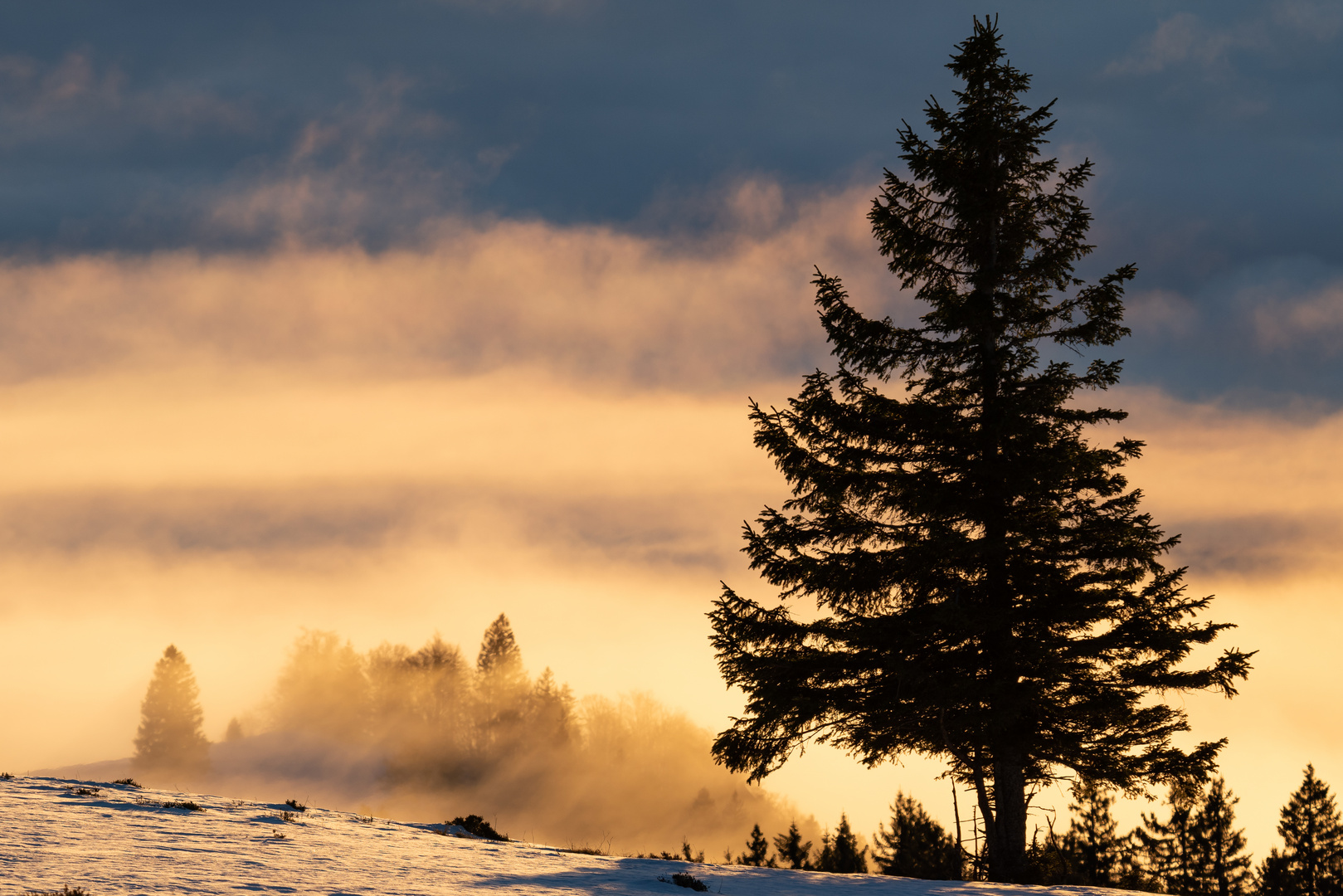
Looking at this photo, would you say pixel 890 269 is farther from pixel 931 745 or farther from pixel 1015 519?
pixel 931 745

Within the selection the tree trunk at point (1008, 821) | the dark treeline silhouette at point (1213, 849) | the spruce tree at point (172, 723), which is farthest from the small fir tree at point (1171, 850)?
the spruce tree at point (172, 723)

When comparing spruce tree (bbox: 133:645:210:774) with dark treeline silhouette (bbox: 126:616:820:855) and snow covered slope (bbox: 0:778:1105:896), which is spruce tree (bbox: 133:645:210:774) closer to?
dark treeline silhouette (bbox: 126:616:820:855)

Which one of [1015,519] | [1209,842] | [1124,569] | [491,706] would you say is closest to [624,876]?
[1015,519]

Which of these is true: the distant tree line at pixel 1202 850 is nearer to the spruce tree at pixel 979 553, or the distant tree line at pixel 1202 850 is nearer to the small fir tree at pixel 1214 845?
the small fir tree at pixel 1214 845

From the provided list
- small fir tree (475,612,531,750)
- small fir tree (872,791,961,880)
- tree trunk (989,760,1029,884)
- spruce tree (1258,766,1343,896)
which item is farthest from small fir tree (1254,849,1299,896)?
small fir tree (475,612,531,750)

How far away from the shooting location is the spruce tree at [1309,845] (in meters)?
55.8

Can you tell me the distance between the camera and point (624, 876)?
1270 cm

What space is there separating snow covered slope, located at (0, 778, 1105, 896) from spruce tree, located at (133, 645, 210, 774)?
10366cm

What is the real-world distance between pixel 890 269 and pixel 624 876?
1457 cm

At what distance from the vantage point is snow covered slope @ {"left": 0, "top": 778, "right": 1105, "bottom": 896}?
365 inches

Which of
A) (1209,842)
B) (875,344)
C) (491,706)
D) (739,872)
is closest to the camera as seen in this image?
(739,872)

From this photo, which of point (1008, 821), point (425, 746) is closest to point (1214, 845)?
point (1008, 821)

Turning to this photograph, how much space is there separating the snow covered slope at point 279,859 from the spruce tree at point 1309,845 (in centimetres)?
5721

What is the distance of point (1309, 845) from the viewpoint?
57.9m
